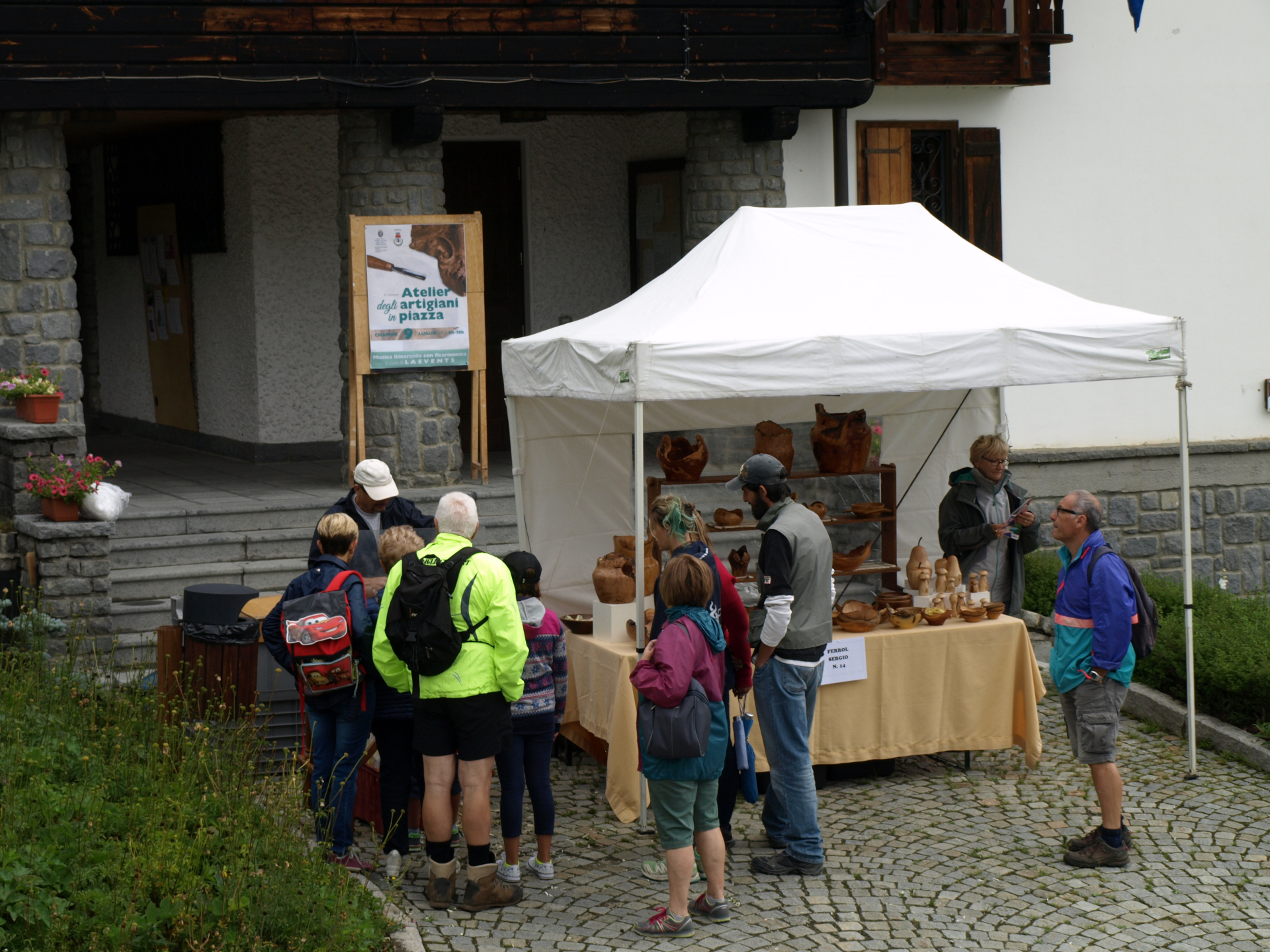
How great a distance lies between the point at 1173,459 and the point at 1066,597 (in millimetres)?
7078

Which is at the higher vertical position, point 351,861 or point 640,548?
point 640,548

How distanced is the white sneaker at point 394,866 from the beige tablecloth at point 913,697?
1.18 m

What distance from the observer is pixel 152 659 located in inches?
341

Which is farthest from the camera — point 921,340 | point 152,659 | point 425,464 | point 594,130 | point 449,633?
point 594,130

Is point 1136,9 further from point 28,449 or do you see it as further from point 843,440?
point 28,449

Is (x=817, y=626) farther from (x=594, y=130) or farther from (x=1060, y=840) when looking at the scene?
(x=594, y=130)

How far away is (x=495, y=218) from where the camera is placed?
45.4 feet

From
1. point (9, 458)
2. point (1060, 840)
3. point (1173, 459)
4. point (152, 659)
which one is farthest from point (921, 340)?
point (1173, 459)

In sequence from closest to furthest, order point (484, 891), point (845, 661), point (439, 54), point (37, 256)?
point (484, 891), point (845, 661), point (37, 256), point (439, 54)

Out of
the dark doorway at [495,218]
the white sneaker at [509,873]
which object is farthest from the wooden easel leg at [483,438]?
the white sneaker at [509,873]

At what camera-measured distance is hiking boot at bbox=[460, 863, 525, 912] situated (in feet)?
18.4

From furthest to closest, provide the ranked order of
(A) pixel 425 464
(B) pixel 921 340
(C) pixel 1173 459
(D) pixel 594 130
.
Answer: (D) pixel 594 130, (C) pixel 1173 459, (A) pixel 425 464, (B) pixel 921 340

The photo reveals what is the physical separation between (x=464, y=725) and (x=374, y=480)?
1702 mm

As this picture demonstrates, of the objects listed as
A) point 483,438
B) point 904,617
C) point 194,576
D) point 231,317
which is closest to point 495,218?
point 231,317
